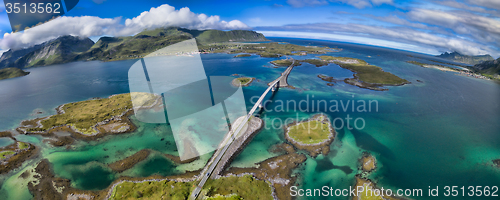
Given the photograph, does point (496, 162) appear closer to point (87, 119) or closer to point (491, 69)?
point (87, 119)

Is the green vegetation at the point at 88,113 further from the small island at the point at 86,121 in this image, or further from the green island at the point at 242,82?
the green island at the point at 242,82

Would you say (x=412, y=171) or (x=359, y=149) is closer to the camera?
(x=412, y=171)

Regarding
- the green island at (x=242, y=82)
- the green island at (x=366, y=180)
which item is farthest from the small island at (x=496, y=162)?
the green island at (x=242, y=82)

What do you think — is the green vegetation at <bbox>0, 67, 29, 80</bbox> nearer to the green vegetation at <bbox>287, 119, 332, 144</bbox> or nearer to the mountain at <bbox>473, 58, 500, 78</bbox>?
the green vegetation at <bbox>287, 119, 332, 144</bbox>

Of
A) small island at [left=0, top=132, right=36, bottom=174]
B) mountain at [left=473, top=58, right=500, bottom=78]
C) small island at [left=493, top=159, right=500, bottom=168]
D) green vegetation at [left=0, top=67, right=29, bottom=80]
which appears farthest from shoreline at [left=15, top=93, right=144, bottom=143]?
mountain at [left=473, top=58, right=500, bottom=78]

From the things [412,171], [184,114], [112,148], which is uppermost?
[184,114]

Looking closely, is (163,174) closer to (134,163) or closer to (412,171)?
(134,163)

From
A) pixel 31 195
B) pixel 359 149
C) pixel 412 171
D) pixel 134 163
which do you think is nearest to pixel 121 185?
pixel 134 163
